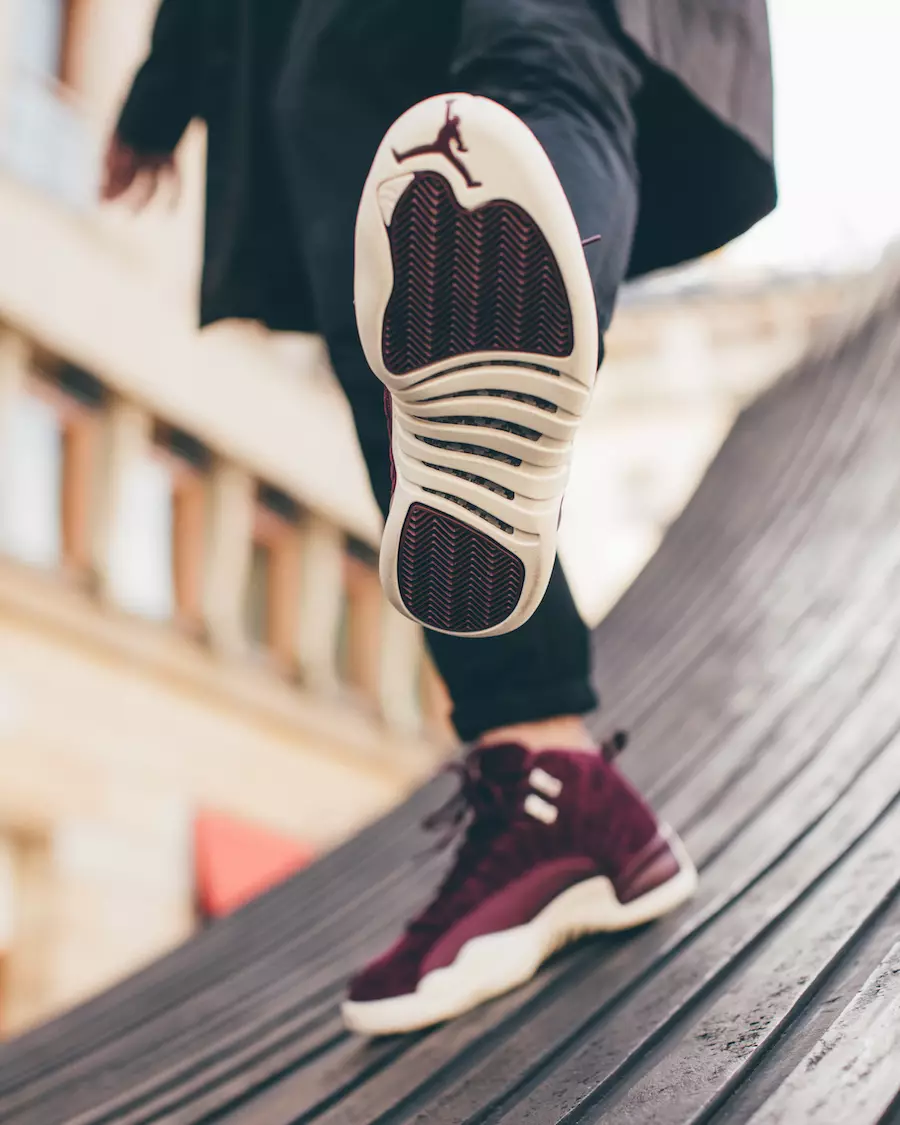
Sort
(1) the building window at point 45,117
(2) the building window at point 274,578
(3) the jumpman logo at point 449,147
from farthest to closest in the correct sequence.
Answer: (2) the building window at point 274,578 < (1) the building window at point 45,117 < (3) the jumpman logo at point 449,147

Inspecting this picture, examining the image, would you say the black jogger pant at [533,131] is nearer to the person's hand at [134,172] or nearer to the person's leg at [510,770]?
the person's leg at [510,770]

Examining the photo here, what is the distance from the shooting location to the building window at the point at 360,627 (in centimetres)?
1084

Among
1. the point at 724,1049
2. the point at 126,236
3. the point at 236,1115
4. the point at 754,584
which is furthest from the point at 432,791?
the point at 126,236

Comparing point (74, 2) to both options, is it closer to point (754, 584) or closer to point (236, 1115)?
point (754, 584)

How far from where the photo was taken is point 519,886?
3.77ft

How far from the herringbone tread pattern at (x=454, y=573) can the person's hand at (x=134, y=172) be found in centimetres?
95

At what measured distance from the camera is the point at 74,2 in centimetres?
905

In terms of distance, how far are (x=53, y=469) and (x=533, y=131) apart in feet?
24.9

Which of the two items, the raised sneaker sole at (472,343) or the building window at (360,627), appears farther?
the building window at (360,627)

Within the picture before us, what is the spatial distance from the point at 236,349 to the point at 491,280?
8968 mm

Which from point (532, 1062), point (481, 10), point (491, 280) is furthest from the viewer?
point (481, 10)

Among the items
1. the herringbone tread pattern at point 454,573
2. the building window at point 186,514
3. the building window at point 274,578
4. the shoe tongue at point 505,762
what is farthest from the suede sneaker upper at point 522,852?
the building window at point 274,578

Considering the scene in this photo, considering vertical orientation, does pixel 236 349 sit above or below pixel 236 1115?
below

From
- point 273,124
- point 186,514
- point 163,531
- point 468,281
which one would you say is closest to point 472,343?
point 468,281
